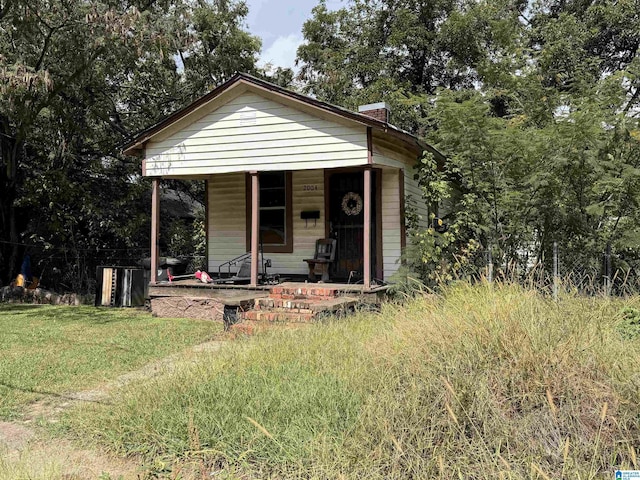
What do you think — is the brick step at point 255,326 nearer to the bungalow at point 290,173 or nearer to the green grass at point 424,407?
the green grass at point 424,407

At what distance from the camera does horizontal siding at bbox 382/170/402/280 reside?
10133 mm

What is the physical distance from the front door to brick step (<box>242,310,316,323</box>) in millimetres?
3137

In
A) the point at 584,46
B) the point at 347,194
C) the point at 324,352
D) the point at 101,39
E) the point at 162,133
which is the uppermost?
the point at 584,46

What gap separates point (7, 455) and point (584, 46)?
21387 millimetres

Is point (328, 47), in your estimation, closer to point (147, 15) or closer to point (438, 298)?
point (147, 15)

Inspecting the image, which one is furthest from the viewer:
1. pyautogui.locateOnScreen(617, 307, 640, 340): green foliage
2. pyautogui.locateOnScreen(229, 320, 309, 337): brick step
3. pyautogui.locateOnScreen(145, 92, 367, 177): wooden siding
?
pyautogui.locateOnScreen(145, 92, 367, 177): wooden siding

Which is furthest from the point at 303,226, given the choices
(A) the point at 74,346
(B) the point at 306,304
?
(A) the point at 74,346

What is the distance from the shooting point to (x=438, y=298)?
5312 mm

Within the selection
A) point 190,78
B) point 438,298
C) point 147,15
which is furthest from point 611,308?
point 190,78

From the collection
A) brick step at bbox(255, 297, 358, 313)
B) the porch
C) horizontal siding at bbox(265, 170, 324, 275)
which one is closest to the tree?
horizontal siding at bbox(265, 170, 324, 275)

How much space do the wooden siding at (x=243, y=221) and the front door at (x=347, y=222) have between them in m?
0.26

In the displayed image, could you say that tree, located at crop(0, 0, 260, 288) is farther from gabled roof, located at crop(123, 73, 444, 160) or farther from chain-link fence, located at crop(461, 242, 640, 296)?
chain-link fence, located at crop(461, 242, 640, 296)

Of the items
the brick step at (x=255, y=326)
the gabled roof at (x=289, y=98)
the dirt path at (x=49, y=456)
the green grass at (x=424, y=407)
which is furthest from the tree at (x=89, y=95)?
the green grass at (x=424, y=407)

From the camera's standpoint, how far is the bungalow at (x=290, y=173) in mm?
9031
